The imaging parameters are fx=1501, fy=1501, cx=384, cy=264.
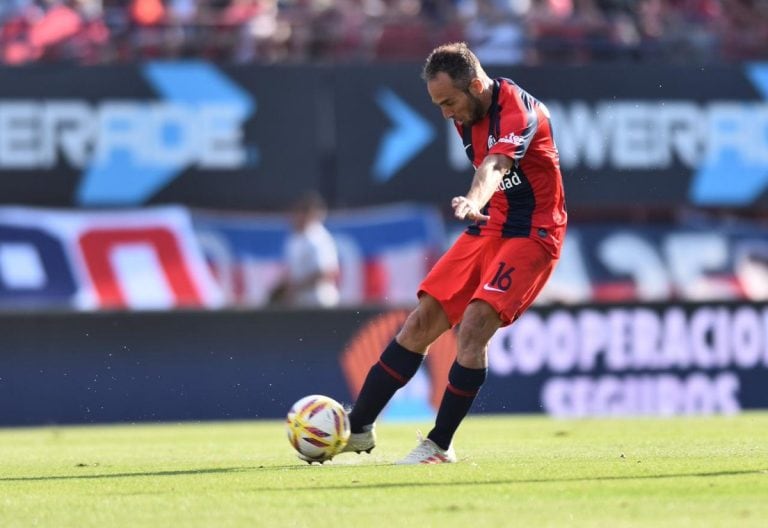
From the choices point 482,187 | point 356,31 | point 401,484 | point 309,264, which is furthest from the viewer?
point 356,31

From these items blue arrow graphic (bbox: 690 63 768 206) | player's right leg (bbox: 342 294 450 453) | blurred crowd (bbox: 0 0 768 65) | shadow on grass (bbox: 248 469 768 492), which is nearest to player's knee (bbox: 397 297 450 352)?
player's right leg (bbox: 342 294 450 453)

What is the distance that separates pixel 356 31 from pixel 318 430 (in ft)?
40.5

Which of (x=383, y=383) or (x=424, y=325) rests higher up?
(x=424, y=325)

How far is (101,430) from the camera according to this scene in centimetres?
1421

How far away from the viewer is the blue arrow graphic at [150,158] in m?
19.3

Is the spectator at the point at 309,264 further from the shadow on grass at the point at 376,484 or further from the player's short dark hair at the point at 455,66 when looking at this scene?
the player's short dark hair at the point at 455,66

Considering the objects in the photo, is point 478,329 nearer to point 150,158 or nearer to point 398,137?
point 150,158

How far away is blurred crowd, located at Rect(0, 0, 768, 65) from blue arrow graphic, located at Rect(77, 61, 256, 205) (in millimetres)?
334

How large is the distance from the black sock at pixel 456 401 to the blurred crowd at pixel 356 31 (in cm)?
1193

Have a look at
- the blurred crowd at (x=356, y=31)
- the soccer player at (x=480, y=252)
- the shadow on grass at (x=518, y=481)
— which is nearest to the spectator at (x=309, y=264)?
the blurred crowd at (x=356, y=31)

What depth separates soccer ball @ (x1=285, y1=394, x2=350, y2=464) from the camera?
28.0 ft

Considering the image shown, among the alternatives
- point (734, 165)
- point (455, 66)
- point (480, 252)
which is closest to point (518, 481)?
point (480, 252)

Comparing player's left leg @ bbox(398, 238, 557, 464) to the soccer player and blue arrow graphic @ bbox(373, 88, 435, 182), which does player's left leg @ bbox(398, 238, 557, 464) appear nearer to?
the soccer player

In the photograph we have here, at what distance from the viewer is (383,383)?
345 inches
